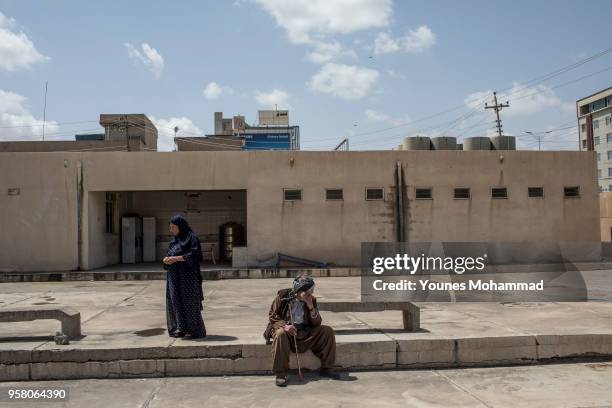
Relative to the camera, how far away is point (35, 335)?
324 inches

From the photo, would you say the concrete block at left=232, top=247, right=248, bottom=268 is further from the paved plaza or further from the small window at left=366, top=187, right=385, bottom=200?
the paved plaza

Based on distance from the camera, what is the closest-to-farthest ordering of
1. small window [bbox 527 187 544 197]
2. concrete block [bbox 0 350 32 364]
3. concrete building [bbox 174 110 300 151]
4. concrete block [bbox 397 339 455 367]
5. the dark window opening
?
concrete block [bbox 0 350 32 364], concrete block [bbox 397 339 455 367], small window [bbox 527 187 544 197], the dark window opening, concrete building [bbox 174 110 300 151]

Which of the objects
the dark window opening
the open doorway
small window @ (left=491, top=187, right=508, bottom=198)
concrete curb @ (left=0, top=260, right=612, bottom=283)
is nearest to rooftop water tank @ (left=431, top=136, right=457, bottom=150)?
small window @ (left=491, top=187, right=508, bottom=198)

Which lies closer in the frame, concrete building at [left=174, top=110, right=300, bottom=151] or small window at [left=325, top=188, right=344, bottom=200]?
small window at [left=325, top=188, right=344, bottom=200]

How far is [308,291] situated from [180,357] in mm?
1750

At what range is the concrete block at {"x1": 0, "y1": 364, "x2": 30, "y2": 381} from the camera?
22.7 feet

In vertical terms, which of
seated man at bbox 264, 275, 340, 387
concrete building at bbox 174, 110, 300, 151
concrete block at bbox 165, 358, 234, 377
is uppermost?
concrete building at bbox 174, 110, 300, 151

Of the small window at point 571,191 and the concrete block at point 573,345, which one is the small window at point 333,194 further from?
the concrete block at point 573,345

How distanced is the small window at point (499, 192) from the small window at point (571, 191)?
A: 2341mm

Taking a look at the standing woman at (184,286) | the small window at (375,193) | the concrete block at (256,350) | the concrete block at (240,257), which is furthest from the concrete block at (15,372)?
the small window at (375,193)

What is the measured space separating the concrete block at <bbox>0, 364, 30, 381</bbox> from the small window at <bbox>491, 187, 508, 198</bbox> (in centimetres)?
1767

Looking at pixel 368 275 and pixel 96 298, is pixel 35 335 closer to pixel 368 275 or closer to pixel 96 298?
pixel 96 298

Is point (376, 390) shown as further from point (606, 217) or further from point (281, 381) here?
point (606, 217)

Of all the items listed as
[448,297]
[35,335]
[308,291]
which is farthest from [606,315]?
[35,335]
